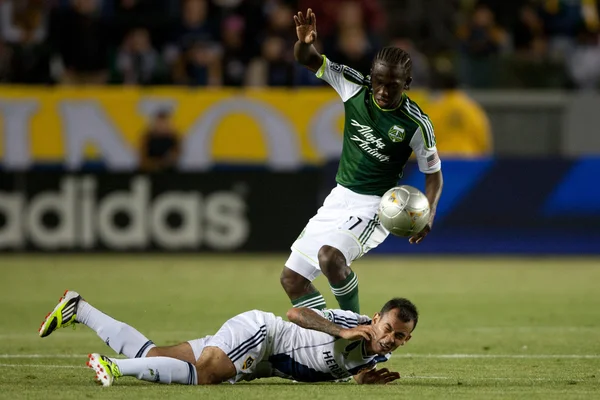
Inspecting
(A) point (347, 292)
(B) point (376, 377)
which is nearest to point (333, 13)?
(A) point (347, 292)

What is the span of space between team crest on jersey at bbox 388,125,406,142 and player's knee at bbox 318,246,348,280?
964 millimetres

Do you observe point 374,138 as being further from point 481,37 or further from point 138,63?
point 481,37

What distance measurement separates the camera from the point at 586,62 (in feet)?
68.2

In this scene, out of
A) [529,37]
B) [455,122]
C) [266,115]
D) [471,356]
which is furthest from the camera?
[529,37]

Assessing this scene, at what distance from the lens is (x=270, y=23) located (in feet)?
65.7

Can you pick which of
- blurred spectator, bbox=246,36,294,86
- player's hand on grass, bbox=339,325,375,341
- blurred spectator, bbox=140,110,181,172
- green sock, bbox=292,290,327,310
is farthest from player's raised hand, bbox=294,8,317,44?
blurred spectator, bbox=246,36,294,86

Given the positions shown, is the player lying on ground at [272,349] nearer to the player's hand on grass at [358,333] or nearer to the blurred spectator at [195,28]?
the player's hand on grass at [358,333]

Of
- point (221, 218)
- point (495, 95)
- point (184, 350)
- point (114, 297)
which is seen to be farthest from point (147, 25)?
point (184, 350)

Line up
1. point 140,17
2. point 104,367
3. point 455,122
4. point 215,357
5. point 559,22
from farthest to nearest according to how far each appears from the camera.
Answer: point 559,22 → point 140,17 → point 455,122 → point 215,357 → point 104,367

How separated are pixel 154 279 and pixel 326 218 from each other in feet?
22.0

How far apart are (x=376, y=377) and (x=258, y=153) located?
1198 cm

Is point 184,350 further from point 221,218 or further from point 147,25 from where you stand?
point 147,25

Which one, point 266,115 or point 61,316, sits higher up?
point 266,115

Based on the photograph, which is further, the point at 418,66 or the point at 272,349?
the point at 418,66
